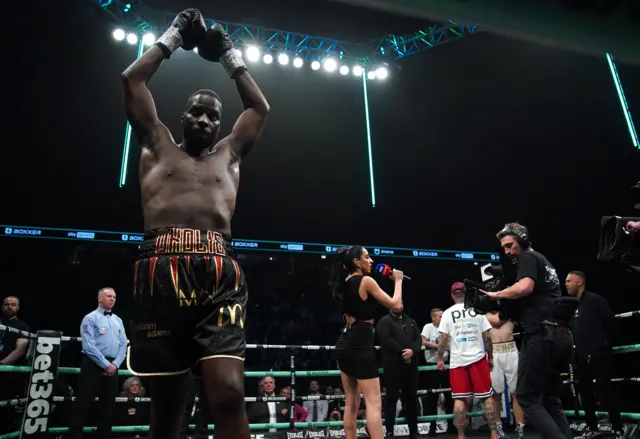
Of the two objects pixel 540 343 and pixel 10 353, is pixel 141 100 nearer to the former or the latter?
pixel 540 343

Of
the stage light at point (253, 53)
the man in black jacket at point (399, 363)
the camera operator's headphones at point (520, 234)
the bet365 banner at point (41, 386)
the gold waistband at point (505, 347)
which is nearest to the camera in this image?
the camera operator's headphones at point (520, 234)

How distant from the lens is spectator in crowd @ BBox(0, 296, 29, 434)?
471 cm

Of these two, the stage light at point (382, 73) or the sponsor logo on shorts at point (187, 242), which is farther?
the stage light at point (382, 73)

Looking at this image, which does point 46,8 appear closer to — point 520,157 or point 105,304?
point 105,304

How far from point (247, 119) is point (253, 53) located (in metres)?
7.27

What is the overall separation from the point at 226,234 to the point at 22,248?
8.07 m

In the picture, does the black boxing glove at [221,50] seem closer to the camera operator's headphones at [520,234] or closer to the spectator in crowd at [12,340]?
the camera operator's headphones at [520,234]

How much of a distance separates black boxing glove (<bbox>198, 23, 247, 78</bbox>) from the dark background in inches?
234

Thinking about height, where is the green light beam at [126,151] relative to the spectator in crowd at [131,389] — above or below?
above

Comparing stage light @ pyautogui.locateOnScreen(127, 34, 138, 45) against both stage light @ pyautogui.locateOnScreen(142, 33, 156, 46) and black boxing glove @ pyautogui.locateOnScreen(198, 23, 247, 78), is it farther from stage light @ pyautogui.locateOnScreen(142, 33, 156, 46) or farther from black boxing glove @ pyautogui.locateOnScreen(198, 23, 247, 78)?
black boxing glove @ pyautogui.locateOnScreen(198, 23, 247, 78)

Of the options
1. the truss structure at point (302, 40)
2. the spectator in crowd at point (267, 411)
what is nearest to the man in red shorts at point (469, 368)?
the spectator in crowd at point (267, 411)

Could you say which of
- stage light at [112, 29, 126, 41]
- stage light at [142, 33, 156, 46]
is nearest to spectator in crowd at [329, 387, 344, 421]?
stage light at [142, 33, 156, 46]

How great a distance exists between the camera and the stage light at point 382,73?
32.1ft

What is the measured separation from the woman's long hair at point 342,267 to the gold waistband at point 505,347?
3.24m
